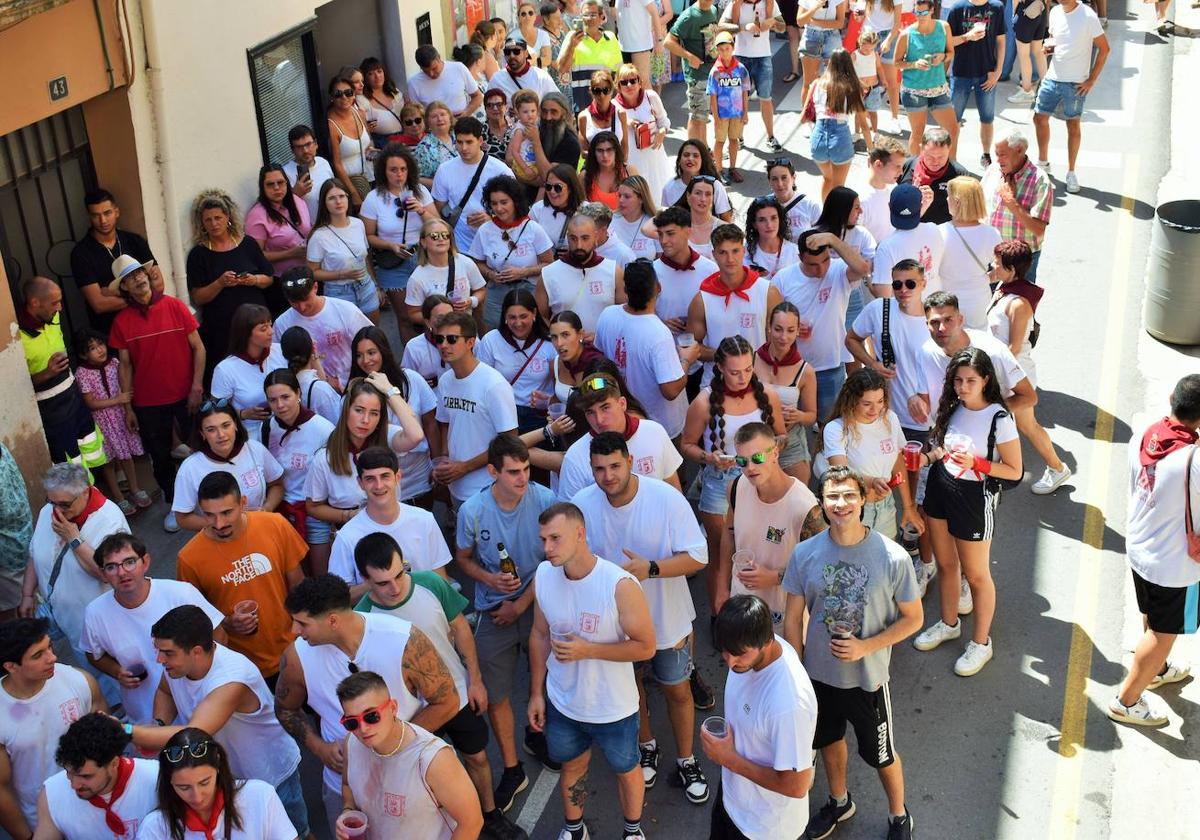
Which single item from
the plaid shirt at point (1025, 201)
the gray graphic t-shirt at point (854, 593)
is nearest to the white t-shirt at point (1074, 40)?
the plaid shirt at point (1025, 201)

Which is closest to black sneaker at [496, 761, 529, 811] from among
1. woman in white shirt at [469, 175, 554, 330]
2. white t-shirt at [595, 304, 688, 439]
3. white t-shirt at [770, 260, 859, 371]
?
white t-shirt at [595, 304, 688, 439]

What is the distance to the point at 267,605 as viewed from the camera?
6.23 metres

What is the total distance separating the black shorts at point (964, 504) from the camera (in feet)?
22.4

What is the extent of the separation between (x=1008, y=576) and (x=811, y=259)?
2.41 metres

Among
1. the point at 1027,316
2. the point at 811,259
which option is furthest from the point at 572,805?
the point at 1027,316

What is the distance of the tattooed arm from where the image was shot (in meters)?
5.38

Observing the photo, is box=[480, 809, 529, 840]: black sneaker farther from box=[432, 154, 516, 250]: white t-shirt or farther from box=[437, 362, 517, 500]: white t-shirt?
box=[432, 154, 516, 250]: white t-shirt

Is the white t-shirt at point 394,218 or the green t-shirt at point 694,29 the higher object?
the green t-shirt at point 694,29

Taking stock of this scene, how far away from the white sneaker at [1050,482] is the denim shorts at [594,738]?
13.9 ft

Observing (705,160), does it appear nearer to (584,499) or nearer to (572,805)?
(584,499)

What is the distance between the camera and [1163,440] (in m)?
6.36

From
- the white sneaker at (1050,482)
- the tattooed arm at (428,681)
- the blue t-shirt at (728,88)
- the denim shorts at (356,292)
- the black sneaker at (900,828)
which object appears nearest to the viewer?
the tattooed arm at (428,681)

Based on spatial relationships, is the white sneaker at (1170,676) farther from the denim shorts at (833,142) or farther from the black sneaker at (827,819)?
the denim shorts at (833,142)

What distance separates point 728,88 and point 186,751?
35.1 feet
